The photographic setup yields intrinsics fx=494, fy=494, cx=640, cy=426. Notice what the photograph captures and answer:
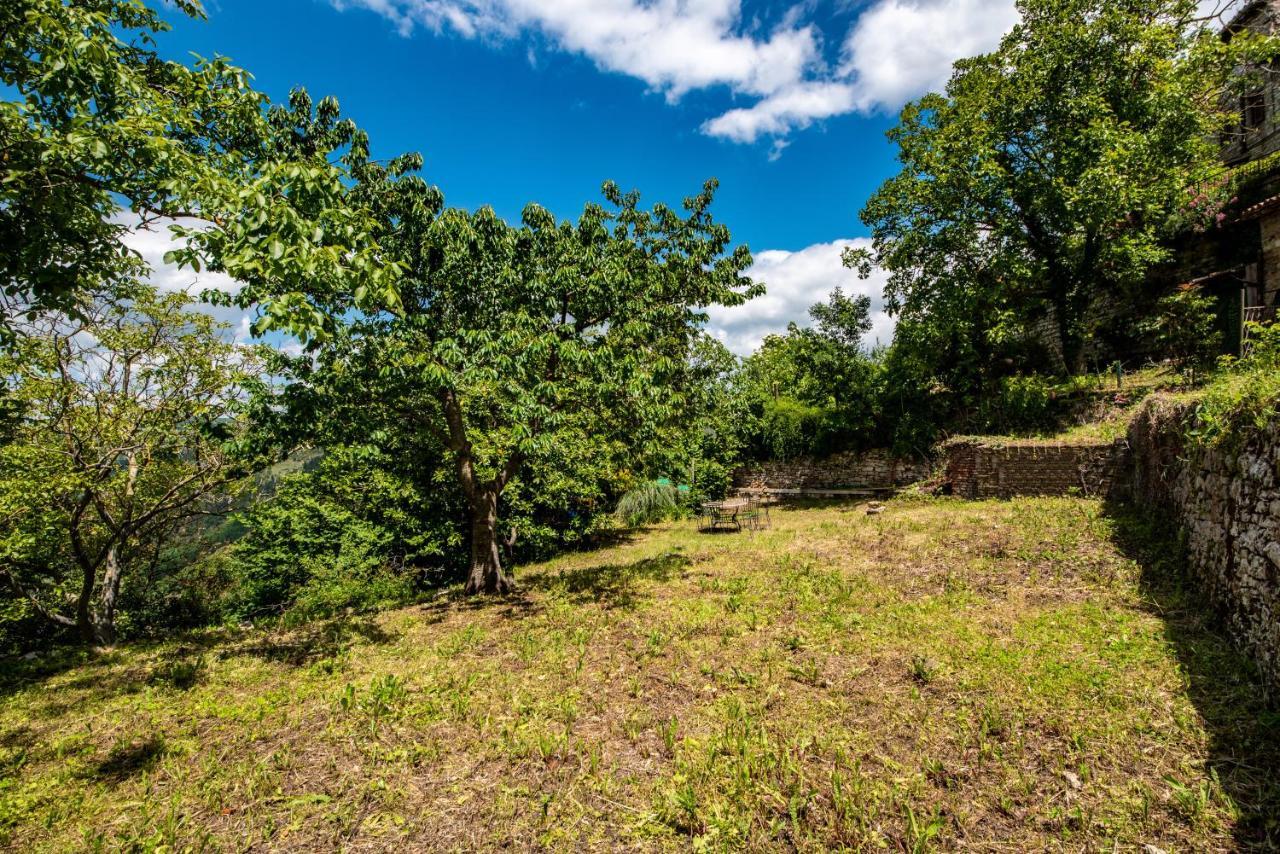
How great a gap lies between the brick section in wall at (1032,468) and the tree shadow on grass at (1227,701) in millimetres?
5887

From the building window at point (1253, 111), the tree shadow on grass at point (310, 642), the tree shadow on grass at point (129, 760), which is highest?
the building window at point (1253, 111)

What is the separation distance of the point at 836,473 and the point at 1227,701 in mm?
20792

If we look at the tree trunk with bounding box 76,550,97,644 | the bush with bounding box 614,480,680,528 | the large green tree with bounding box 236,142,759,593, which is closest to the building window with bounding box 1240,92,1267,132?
the large green tree with bounding box 236,142,759,593

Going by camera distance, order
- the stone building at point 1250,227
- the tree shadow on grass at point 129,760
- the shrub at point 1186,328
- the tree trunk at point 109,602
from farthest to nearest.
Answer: the shrub at point 1186,328
the stone building at point 1250,227
the tree trunk at point 109,602
the tree shadow on grass at point 129,760

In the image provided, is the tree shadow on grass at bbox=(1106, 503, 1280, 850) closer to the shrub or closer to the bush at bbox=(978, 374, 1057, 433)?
the bush at bbox=(978, 374, 1057, 433)

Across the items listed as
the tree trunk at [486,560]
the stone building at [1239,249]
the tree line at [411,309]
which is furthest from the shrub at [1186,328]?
the tree trunk at [486,560]

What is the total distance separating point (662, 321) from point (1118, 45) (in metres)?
18.7

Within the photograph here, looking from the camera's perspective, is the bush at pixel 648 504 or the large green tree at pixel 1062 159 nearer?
the large green tree at pixel 1062 159

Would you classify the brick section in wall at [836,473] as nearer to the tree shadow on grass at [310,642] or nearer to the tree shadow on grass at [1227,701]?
the tree shadow on grass at [1227,701]

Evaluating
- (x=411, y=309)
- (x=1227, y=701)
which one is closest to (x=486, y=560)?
(x=411, y=309)

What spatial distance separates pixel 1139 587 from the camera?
21.8ft

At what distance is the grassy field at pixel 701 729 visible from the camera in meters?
3.44

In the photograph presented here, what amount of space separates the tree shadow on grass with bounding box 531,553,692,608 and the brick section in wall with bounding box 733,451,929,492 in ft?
45.7

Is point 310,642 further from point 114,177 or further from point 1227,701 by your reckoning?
point 1227,701
